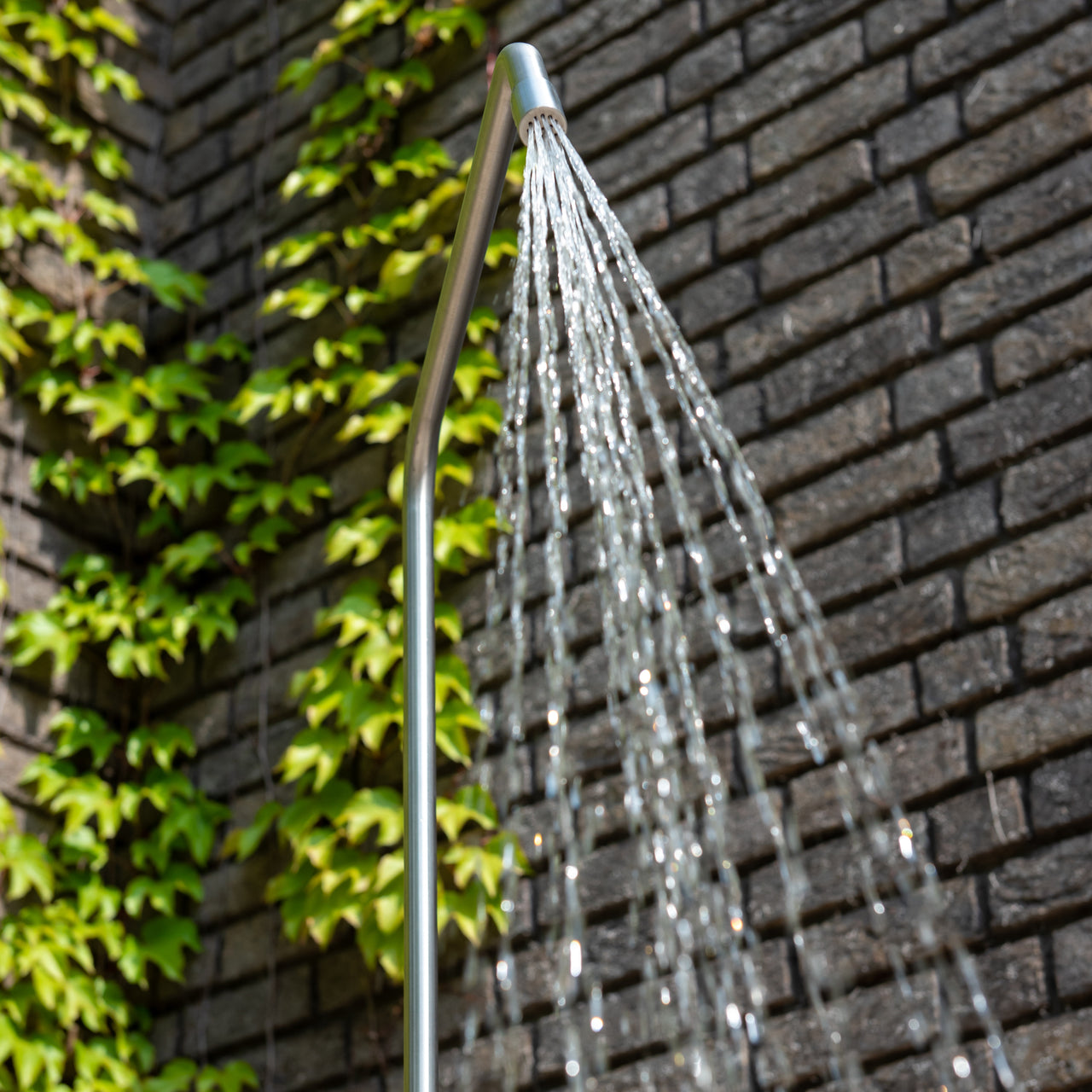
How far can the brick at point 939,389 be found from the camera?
213 cm

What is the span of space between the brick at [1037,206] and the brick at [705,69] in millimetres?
590

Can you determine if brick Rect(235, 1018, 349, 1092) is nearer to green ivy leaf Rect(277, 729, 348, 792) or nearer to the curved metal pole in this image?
green ivy leaf Rect(277, 729, 348, 792)

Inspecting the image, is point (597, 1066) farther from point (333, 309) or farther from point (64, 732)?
point (333, 309)

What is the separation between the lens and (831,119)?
2.43 m

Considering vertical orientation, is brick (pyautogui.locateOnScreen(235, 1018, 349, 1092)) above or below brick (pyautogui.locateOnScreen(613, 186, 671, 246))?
below

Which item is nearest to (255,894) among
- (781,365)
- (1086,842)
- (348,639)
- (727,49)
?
(348,639)

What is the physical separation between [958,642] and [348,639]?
1035 millimetres

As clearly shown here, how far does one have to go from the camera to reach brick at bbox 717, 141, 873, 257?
2.37 meters

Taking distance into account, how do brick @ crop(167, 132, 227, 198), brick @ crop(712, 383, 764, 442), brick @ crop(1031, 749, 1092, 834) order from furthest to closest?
brick @ crop(167, 132, 227, 198), brick @ crop(712, 383, 764, 442), brick @ crop(1031, 749, 1092, 834)

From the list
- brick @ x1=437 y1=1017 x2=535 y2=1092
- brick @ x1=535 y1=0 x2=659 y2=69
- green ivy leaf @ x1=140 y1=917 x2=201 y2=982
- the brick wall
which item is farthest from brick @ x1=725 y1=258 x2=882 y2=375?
green ivy leaf @ x1=140 y1=917 x2=201 y2=982

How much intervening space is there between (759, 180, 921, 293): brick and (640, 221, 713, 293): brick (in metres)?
0.11

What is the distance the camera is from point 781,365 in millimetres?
2350

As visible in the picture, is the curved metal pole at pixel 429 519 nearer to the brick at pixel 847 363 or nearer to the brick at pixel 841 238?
the brick at pixel 847 363

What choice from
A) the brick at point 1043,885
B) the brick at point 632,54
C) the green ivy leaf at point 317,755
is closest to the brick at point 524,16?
the brick at point 632,54
